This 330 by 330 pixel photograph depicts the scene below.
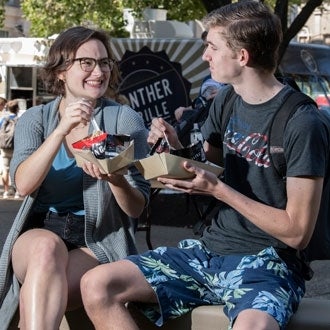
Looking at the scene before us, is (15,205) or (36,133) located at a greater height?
(36,133)

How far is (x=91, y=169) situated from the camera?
10.6ft

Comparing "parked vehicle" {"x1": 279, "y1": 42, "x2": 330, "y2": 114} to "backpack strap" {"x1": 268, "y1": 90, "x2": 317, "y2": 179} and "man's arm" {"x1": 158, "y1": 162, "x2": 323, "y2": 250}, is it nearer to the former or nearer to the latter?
"backpack strap" {"x1": 268, "y1": 90, "x2": 317, "y2": 179}

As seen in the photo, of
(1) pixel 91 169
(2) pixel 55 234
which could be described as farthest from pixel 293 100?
(2) pixel 55 234

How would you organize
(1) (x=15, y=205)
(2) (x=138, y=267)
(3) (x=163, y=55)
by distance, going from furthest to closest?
(1) (x=15, y=205) → (3) (x=163, y=55) → (2) (x=138, y=267)

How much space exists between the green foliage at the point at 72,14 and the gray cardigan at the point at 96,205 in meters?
16.4

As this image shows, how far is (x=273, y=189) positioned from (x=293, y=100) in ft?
1.09

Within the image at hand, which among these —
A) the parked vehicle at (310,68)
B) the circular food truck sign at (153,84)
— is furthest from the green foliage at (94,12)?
the circular food truck sign at (153,84)

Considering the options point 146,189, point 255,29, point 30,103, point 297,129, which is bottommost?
point 30,103

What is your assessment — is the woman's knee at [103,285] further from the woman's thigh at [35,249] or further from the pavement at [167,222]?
the pavement at [167,222]

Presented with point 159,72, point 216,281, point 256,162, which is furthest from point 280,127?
point 159,72

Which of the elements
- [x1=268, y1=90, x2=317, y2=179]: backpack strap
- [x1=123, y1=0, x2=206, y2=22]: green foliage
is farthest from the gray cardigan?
[x1=123, y1=0, x2=206, y2=22]: green foliage

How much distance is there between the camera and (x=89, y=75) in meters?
3.71

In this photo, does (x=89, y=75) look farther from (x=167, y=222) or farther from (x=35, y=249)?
(x=167, y=222)

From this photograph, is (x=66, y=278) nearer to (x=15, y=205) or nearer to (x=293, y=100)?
(x=293, y=100)
